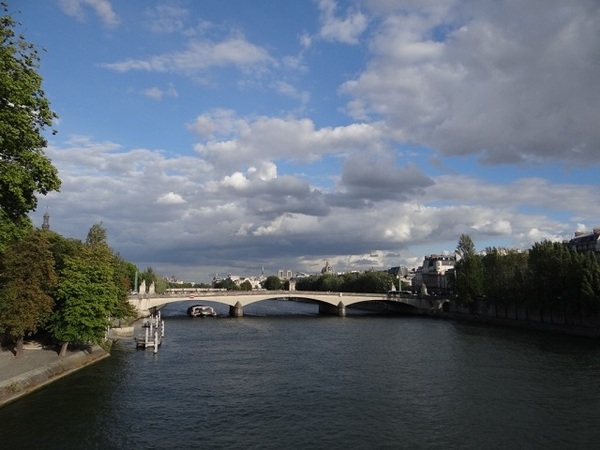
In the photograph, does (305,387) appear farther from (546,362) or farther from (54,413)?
(546,362)

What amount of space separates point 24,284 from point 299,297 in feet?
228

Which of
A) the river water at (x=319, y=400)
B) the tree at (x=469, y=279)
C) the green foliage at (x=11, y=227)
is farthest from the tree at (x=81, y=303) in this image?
the tree at (x=469, y=279)

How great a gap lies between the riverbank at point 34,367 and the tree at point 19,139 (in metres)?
9.81

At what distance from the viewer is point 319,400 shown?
28266mm

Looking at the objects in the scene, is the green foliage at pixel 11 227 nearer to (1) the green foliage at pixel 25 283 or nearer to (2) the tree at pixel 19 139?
(2) the tree at pixel 19 139

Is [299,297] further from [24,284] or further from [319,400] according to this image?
[319,400]

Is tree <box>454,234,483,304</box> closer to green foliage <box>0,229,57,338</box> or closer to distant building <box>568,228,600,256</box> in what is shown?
distant building <box>568,228,600,256</box>

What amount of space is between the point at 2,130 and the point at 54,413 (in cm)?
1396

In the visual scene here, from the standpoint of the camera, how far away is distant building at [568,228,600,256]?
103375mm

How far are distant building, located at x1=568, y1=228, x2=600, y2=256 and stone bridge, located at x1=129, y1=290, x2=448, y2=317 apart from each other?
3104 centimetres

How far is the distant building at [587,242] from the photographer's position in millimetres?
103375

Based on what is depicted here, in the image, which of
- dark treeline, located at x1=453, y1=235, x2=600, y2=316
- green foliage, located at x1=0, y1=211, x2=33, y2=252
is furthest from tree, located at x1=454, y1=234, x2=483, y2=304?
green foliage, located at x1=0, y1=211, x2=33, y2=252

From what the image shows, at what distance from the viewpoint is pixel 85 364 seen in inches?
1433

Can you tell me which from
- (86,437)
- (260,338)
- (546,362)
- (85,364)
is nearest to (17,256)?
(85,364)
